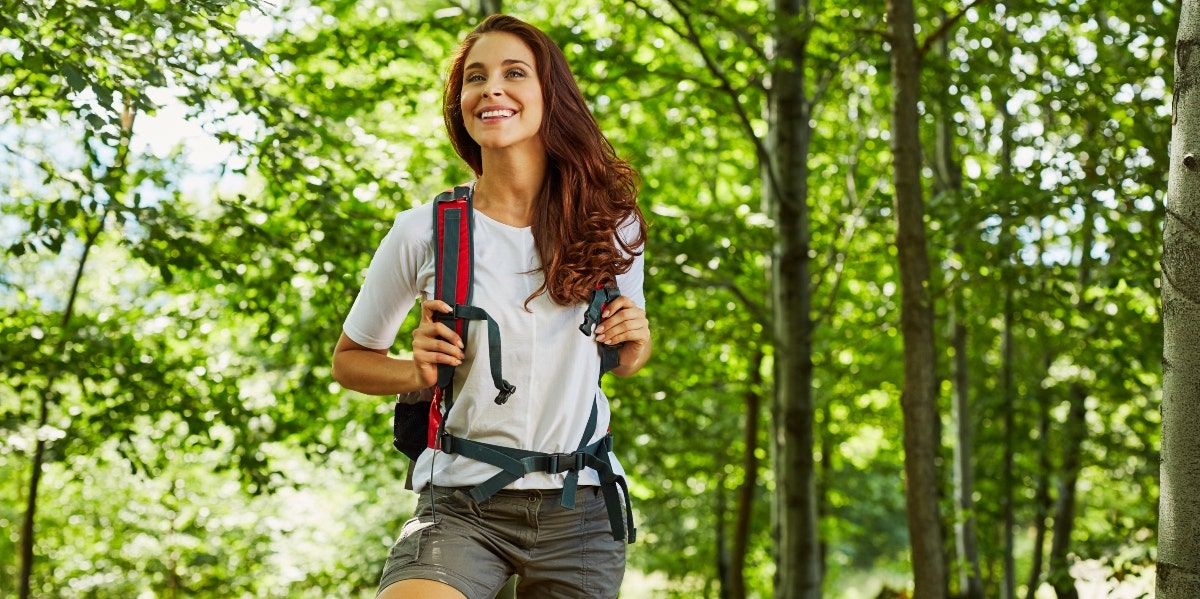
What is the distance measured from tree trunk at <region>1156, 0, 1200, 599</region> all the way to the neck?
147 cm

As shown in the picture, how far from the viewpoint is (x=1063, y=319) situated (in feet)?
24.3

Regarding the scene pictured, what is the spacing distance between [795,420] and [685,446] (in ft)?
14.3

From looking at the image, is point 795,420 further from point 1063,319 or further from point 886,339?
point 886,339

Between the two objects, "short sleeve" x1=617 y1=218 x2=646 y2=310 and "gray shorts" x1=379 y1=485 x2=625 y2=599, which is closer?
"gray shorts" x1=379 y1=485 x2=625 y2=599

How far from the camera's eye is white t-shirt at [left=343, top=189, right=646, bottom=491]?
2309 mm

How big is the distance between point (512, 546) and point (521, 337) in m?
0.45

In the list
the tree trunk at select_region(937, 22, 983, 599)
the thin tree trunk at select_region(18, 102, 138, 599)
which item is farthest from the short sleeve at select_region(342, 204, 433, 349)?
the tree trunk at select_region(937, 22, 983, 599)

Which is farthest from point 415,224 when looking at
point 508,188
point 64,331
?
point 64,331

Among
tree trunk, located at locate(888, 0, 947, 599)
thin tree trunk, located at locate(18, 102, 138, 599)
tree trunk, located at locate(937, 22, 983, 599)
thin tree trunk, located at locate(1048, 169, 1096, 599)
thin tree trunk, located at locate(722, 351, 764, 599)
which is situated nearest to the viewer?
thin tree trunk, located at locate(18, 102, 138, 599)

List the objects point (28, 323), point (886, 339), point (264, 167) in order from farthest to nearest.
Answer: point (886, 339) < point (28, 323) < point (264, 167)

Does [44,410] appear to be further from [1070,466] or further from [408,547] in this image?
[1070,466]

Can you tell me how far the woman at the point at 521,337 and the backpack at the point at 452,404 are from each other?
12 millimetres

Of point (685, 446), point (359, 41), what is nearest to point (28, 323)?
point (359, 41)

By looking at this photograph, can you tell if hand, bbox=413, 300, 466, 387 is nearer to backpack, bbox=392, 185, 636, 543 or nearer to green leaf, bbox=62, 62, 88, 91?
backpack, bbox=392, 185, 636, 543
